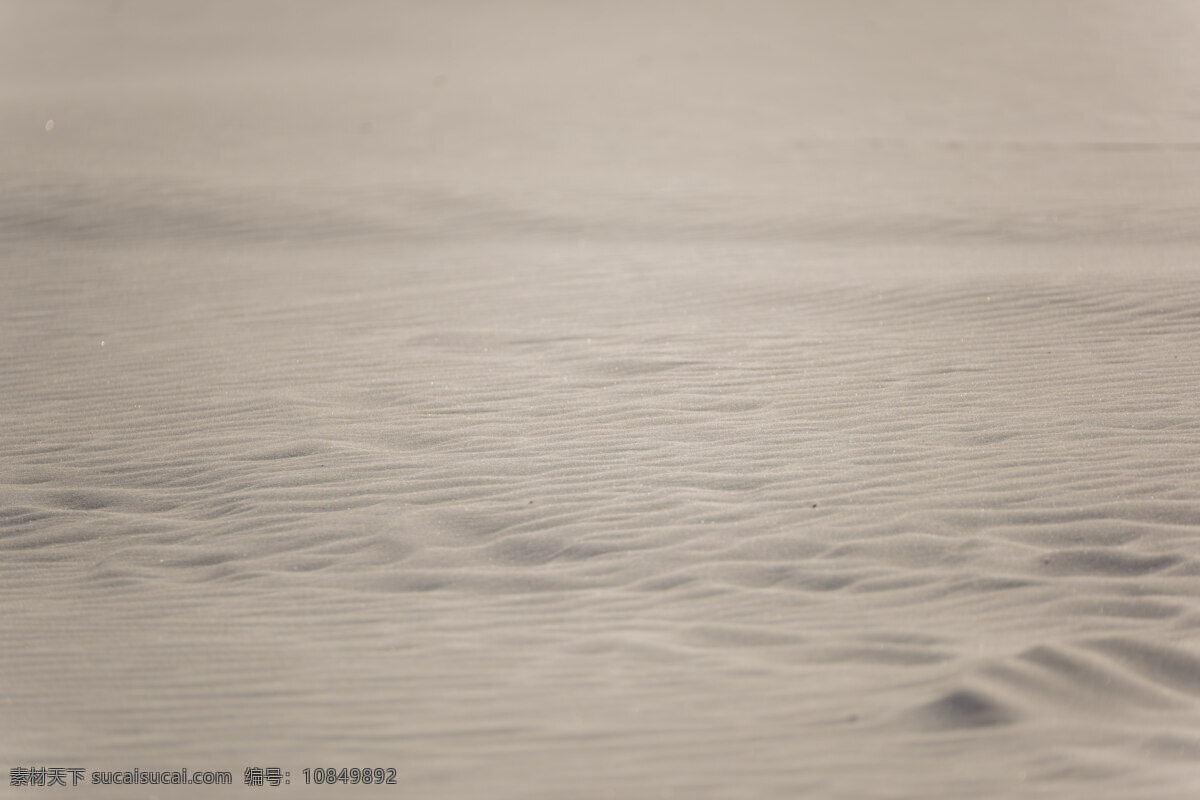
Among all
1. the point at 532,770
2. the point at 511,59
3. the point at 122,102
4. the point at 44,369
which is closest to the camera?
the point at 532,770

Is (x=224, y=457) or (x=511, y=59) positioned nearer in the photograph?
(x=224, y=457)

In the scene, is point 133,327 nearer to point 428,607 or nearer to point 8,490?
point 8,490

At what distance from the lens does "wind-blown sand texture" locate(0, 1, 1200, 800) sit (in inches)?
134

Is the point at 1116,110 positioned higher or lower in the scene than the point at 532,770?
higher

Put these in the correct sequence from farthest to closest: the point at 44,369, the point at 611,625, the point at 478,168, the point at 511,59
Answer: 1. the point at 511,59
2. the point at 478,168
3. the point at 44,369
4. the point at 611,625

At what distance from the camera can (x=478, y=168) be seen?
11438mm

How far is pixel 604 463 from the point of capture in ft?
17.1

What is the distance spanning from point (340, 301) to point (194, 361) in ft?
4.48

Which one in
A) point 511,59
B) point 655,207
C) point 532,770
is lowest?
point 532,770

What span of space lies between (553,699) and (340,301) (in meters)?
4.83

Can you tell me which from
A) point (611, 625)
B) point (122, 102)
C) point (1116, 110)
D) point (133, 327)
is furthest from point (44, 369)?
point (1116, 110)

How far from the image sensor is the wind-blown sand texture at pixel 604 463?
3406 mm

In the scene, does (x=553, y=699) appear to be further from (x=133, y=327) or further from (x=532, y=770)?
(x=133, y=327)

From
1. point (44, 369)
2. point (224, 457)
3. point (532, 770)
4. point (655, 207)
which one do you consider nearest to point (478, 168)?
point (655, 207)
